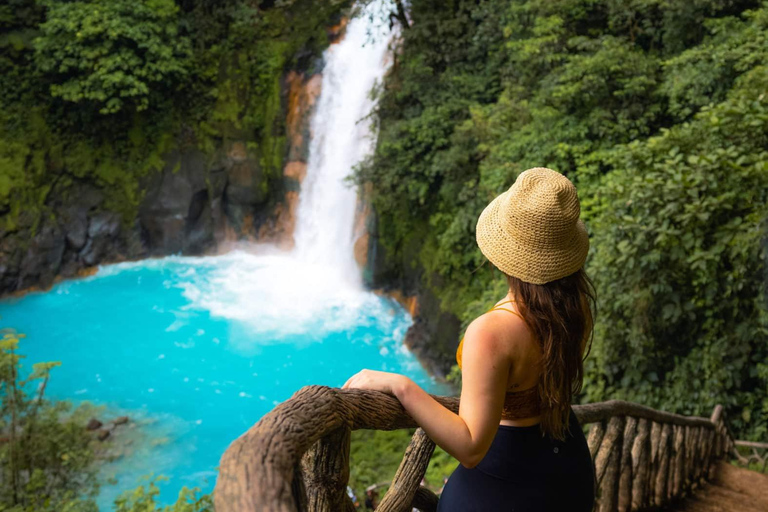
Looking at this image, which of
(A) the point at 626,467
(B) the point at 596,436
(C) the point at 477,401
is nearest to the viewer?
(C) the point at 477,401

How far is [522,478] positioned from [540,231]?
0.73 meters

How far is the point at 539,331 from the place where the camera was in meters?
1.57

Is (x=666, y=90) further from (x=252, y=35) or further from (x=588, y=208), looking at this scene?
(x=252, y=35)

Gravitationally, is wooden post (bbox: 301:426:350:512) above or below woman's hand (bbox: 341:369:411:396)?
below

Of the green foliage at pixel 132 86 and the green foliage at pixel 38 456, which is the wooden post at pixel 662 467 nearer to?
the green foliage at pixel 38 456

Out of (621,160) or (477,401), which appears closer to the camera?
(477,401)

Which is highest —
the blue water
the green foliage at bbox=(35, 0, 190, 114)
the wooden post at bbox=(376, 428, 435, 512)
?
the green foliage at bbox=(35, 0, 190, 114)

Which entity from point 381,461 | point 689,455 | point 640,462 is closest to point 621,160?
point 689,455

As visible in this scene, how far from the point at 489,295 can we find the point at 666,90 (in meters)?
3.36

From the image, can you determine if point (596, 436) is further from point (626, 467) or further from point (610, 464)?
point (626, 467)

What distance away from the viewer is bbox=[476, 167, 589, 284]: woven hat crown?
5.15 ft

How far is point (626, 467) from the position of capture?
3.56 meters

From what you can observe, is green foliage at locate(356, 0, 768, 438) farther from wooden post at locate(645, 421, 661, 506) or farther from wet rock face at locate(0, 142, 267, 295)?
wet rock face at locate(0, 142, 267, 295)

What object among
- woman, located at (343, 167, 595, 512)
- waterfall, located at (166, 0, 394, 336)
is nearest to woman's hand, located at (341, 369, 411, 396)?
woman, located at (343, 167, 595, 512)
